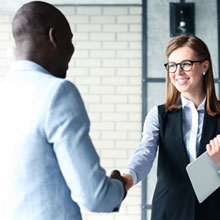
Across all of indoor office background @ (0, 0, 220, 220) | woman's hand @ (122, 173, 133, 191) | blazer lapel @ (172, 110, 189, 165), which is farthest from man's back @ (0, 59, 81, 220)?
indoor office background @ (0, 0, 220, 220)

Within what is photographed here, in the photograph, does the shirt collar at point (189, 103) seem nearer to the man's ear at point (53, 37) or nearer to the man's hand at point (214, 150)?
the man's hand at point (214, 150)

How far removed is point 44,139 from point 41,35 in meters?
0.28

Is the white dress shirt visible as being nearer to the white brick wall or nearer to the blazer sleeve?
the blazer sleeve

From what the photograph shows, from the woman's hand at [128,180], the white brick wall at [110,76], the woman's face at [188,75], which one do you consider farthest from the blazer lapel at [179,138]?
the white brick wall at [110,76]

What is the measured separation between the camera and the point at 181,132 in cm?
191

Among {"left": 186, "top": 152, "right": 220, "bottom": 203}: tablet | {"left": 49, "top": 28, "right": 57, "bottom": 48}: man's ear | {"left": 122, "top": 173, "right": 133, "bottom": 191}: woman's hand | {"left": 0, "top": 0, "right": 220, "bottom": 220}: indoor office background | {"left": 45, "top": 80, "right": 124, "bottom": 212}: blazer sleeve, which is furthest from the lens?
{"left": 0, "top": 0, "right": 220, "bottom": 220}: indoor office background

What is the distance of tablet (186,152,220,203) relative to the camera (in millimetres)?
1674

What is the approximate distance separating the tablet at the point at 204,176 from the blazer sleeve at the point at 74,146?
29.0 inches

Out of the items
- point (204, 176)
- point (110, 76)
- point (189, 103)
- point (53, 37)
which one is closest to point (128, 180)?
point (204, 176)

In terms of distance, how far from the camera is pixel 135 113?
352 centimetres

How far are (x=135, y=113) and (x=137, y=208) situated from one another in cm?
84

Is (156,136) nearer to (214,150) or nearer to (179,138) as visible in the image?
(179,138)

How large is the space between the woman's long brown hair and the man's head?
1008 mm

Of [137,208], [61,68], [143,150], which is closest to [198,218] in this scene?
[143,150]
